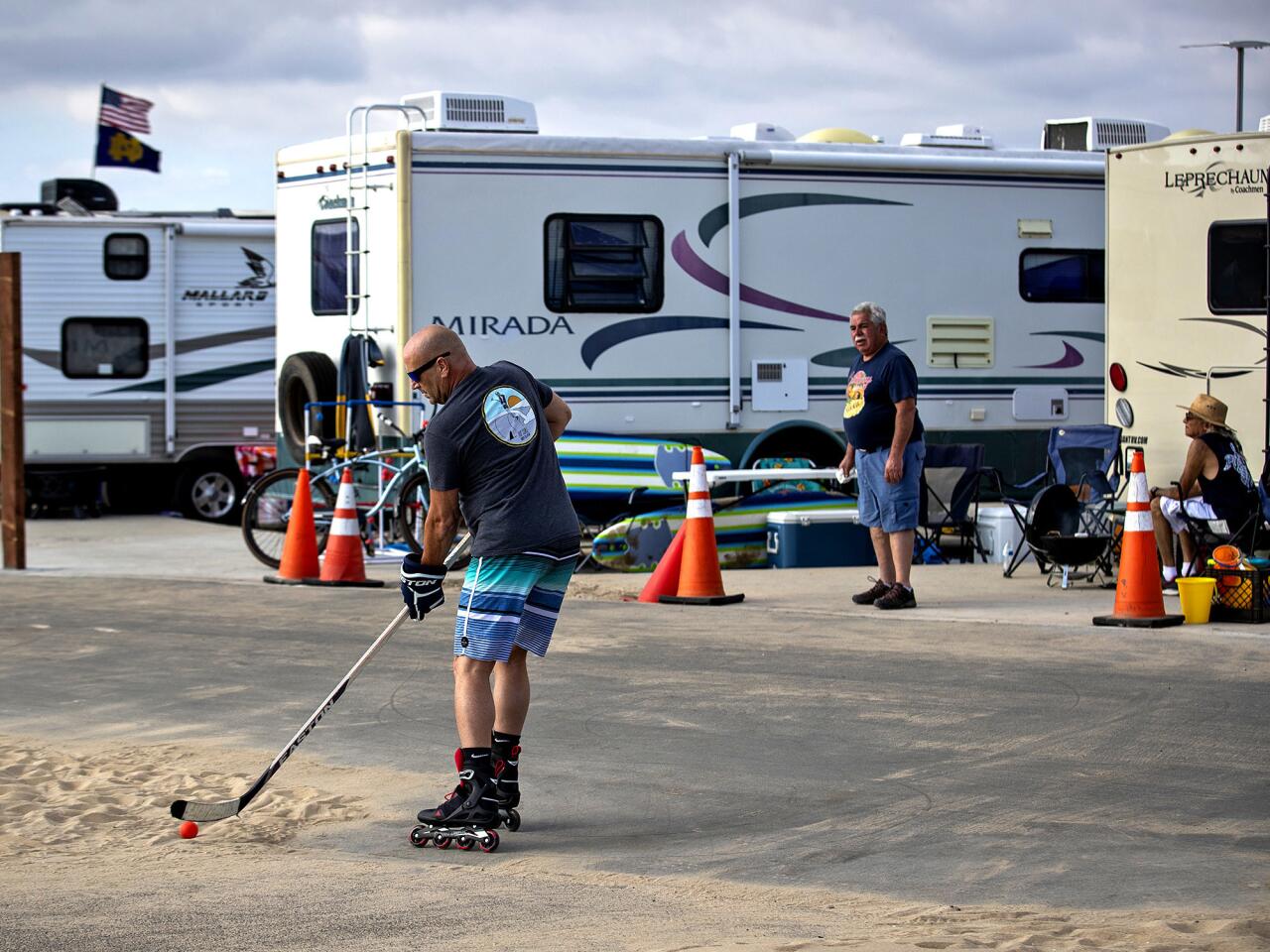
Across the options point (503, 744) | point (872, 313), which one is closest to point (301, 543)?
point (872, 313)

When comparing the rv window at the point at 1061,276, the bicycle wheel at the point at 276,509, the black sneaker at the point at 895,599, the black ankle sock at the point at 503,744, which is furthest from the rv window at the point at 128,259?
the black ankle sock at the point at 503,744

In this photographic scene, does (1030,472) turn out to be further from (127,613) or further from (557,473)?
(557,473)

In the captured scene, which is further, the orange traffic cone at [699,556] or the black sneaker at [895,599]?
the orange traffic cone at [699,556]

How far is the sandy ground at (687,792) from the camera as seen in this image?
4.77m

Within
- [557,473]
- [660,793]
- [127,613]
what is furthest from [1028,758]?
[127,613]

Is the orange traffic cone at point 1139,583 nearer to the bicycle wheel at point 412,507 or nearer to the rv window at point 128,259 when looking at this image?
the bicycle wheel at point 412,507

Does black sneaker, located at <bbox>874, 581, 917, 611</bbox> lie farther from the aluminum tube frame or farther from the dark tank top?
the aluminum tube frame

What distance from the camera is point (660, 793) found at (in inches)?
248

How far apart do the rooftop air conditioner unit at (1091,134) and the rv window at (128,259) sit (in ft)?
30.6

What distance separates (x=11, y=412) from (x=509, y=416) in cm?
895

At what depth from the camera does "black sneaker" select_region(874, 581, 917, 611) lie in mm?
10812

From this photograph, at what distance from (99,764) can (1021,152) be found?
11285 mm

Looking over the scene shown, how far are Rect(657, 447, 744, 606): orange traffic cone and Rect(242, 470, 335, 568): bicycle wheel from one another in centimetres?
307

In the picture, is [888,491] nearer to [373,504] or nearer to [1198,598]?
[1198,598]
